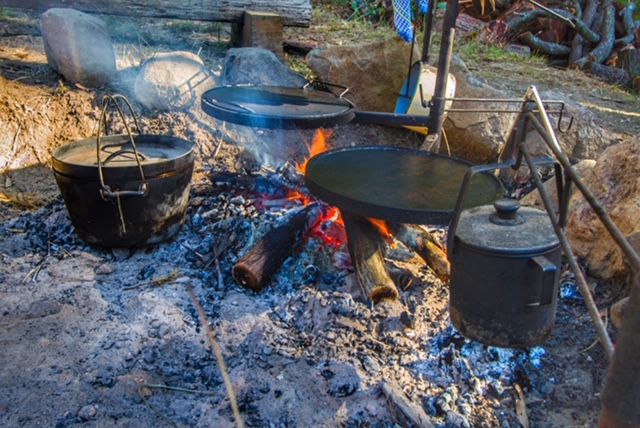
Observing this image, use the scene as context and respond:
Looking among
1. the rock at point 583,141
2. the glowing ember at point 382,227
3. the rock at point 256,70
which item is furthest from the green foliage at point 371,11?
the glowing ember at point 382,227

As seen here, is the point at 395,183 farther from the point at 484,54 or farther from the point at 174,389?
the point at 484,54

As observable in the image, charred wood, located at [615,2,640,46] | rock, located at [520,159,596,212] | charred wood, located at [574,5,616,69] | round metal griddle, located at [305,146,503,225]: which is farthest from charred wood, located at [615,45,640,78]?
round metal griddle, located at [305,146,503,225]

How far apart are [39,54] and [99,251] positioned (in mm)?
2692

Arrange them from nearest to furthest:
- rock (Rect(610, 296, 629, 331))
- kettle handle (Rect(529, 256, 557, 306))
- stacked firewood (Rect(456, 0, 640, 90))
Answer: kettle handle (Rect(529, 256, 557, 306))
rock (Rect(610, 296, 629, 331))
stacked firewood (Rect(456, 0, 640, 90))

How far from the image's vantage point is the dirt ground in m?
2.36

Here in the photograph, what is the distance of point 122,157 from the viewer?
10.9ft

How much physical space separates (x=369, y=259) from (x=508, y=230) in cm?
117

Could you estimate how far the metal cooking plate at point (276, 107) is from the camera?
2.85m

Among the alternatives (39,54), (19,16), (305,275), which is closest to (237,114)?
(305,275)

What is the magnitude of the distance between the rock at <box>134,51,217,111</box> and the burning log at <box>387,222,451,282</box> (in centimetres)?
247

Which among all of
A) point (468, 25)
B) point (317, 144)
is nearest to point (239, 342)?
point (317, 144)

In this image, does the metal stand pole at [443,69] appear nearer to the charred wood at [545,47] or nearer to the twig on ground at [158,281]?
the twig on ground at [158,281]

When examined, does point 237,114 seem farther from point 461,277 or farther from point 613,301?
point 613,301

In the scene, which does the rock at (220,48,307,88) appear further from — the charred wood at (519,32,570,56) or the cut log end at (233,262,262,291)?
the charred wood at (519,32,570,56)
